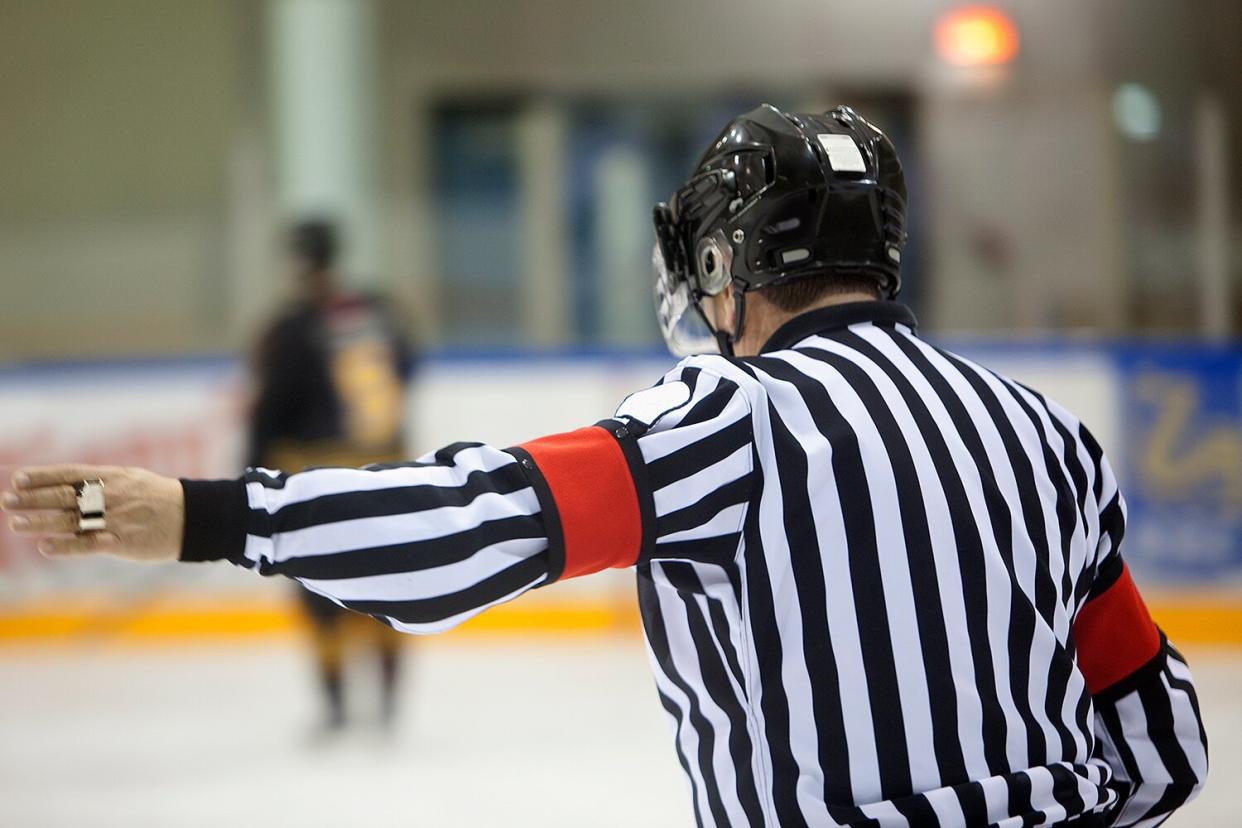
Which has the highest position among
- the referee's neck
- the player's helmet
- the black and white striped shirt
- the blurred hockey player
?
the player's helmet

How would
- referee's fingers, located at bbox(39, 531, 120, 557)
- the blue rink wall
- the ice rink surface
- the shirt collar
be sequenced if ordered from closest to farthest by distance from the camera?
1. referee's fingers, located at bbox(39, 531, 120, 557)
2. the shirt collar
3. the ice rink surface
4. the blue rink wall

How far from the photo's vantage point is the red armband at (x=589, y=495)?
0.86 metres

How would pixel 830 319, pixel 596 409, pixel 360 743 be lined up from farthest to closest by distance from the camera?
pixel 596 409, pixel 360 743, pixel 830 319

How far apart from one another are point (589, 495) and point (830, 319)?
0.94 ft

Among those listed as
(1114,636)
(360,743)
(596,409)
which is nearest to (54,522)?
(1114,636)

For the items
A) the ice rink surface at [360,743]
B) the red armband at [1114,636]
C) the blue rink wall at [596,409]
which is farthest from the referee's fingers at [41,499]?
the blue rink wall at [596,409]

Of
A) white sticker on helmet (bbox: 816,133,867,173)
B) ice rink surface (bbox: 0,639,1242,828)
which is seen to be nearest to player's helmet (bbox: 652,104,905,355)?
white sticker on helmet (bbox: 816,133,867,173)

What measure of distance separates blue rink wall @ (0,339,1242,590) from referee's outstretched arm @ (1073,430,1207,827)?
13.2 feet

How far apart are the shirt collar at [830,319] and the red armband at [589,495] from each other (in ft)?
0.76

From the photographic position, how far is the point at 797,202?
105 cm

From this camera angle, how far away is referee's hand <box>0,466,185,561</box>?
810 millimetres

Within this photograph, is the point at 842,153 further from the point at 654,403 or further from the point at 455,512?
the point at 455,512

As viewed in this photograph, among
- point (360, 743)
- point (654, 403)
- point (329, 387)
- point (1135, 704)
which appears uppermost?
point (654, 403)

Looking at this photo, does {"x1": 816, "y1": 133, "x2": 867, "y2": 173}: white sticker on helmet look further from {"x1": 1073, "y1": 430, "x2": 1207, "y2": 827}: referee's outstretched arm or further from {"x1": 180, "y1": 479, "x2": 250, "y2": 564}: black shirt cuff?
{"x1": 180, "y1": 479, "x2": 250, "y2": 564}: black shirt cuff
